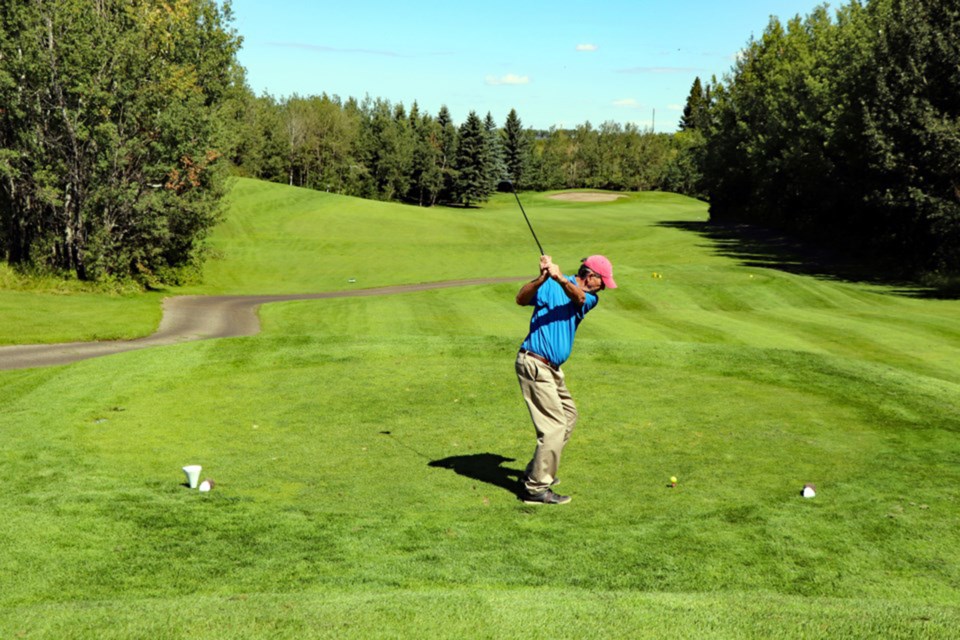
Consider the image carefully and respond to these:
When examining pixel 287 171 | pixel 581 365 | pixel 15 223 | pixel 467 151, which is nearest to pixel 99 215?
pixel 15 223

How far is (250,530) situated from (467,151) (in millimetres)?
121485

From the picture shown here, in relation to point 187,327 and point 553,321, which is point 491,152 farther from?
point 553,321

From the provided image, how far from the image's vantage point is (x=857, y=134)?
48875mm

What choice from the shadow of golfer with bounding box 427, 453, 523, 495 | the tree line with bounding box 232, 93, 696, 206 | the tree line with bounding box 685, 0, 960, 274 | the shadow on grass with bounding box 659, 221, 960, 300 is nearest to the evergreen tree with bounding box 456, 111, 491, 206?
the tree line with bounding box 232, 93, 696, 206

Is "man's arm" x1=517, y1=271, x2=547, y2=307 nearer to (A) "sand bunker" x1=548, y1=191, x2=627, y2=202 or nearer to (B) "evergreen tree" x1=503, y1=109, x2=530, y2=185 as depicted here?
(B) "evergreen tree" x1=503, y1=109, x2=530, y2=185

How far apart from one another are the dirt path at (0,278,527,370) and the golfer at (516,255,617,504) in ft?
56.4

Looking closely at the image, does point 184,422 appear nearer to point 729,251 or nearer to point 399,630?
point 399,630

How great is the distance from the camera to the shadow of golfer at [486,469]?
32.3 ft

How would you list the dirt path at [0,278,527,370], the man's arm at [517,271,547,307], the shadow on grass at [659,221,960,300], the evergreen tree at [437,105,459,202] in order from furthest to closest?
1. the evergreen tree at [437,105,459,202]
2. the shadow on grass at [659,221,960,300]
3. the dirt path at [0,278,527,370]
4. the man's arm at [517,271,547,307]

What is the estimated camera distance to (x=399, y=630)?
5.56m

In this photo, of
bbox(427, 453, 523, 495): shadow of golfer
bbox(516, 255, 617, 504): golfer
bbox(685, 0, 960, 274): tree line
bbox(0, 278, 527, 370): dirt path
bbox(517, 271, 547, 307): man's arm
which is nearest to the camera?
bbox(517, 271, 547, 307): man's arm

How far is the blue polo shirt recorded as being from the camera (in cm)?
929

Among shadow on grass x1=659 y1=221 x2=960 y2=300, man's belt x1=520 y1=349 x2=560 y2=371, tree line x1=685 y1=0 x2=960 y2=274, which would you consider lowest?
shadow on grass x1=659 y1=221 x2=960 y2=300

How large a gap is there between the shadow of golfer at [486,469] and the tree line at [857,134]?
128 ft
